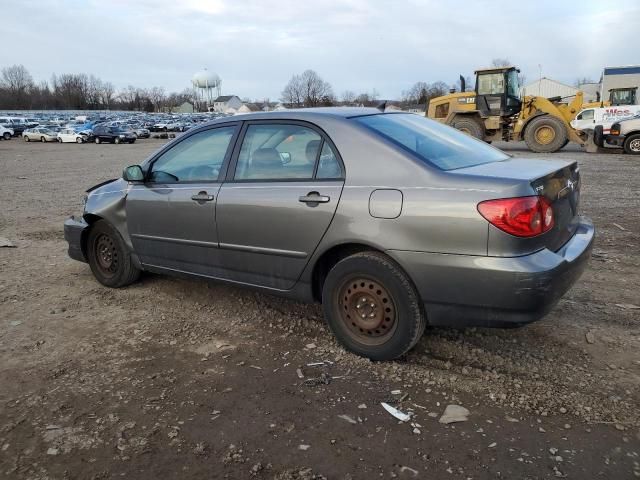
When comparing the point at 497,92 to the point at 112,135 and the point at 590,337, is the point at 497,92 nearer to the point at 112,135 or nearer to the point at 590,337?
the point at 590,337

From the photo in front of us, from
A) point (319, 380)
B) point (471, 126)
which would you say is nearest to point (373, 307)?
point (319, 380)

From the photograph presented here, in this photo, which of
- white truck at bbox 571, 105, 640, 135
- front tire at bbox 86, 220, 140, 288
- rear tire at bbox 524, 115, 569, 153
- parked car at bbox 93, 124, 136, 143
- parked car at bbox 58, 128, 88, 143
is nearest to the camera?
front tire at bbox 86, 220, 140, 288

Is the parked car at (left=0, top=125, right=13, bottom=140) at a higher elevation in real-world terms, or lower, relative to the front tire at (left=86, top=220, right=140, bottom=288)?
higher

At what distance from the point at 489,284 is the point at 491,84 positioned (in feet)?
62.7

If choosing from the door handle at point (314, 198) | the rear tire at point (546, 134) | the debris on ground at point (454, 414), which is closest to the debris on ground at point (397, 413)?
the debris on ground at point (454, 414)

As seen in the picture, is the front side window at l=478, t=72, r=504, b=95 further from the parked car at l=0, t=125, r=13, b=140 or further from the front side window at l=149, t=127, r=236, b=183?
the parked car at l=0, t=125, r=13, b=140

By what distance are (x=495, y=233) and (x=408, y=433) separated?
1.17 m

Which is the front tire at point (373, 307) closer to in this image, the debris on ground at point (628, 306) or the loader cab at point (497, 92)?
the debris on ground at point (628, 306)

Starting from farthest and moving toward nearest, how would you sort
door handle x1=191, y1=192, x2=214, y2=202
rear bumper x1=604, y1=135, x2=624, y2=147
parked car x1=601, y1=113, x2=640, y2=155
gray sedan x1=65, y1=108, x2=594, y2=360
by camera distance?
rear bumper x1=604, y1=135, x2=624, y2=147
parked car x1=601, y1=113, x2=640, y2=155
door handle x1=191, y1=192, x2=214, y2=202
gray sedan x1=65, y1=108, x2=594, y2=360

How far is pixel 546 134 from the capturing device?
19.5 m

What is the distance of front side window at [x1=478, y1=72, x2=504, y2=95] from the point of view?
19.8 m

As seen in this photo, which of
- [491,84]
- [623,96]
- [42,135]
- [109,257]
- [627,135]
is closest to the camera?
[109,257]

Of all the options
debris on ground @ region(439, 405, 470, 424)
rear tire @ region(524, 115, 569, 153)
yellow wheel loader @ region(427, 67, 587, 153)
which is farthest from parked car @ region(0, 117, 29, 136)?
debris on ground @ region(439, 405, 470, 424)

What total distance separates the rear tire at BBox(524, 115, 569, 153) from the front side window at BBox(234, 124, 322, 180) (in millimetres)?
17954
